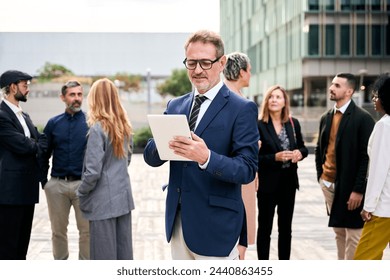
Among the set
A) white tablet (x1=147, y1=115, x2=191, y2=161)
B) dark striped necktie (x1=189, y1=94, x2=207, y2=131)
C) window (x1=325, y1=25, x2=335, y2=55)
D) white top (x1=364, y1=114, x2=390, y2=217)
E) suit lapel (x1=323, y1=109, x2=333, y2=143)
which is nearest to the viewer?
white tablet (x1=147, y1=115, x2=191, y2=161)

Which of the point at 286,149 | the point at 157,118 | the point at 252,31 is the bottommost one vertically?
the point at 286,149

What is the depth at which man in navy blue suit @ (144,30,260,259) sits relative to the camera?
7.74ft

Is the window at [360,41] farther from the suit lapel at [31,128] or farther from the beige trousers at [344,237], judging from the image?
the suit lapel at [31,128]

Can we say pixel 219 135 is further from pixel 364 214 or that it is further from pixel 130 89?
pixel 130 89

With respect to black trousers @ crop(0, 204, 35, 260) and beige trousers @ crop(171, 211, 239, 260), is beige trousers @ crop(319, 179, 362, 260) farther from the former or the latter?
black trousers @ crop(0, 204, 35, 260)

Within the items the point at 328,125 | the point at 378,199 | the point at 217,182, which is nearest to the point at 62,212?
the point at 328,125

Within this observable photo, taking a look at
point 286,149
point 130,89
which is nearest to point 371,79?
point 130,89

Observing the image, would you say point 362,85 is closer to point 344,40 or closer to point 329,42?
point 344,40

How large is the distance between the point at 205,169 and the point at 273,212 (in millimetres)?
2574

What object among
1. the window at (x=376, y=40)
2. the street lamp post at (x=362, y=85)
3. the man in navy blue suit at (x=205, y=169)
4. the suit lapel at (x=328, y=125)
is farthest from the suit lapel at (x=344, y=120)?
the window at (x=376, y=40)

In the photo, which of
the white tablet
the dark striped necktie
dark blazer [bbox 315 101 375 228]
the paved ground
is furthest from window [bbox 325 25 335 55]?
the white tablet

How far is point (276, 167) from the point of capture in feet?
15.5

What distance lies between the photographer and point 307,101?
23703mm

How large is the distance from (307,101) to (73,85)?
1974 centimetres
